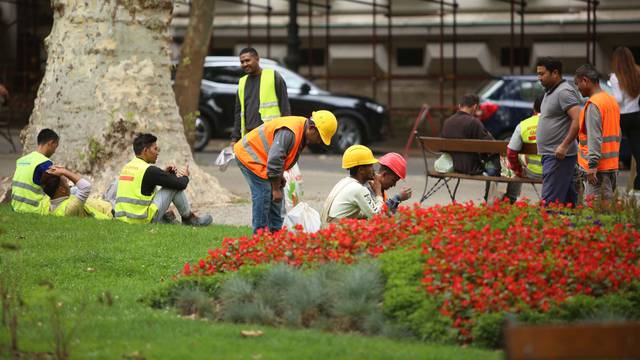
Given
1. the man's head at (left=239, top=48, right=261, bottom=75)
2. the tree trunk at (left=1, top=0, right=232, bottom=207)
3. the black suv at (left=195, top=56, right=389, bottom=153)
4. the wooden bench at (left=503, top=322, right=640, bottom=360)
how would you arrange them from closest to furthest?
the wooden bench at (left=503, top=322, right=640, bottom=360) → the man's head at (left=239, top=48, right=261, bottom=75) → the tree trunk at (left=1, top=0, right=232, bottom=207) → the black suv at (left=195, top=56, right=389, bottom=153)

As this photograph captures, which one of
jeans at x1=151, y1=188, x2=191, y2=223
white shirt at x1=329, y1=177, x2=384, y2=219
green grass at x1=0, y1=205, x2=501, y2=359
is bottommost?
green grass at x1=0, y1=205, x2=501, y2=359

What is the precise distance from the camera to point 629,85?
13047 mm

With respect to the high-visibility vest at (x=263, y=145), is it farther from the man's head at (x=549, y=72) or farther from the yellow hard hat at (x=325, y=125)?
the man's head at (x=549, y=72)

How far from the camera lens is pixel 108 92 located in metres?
15.1

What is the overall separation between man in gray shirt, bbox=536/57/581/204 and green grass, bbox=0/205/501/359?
289 cm

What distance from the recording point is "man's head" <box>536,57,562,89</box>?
1083cm

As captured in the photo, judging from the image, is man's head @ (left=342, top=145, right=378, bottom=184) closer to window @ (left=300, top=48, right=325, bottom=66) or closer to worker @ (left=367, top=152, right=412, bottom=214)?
worker @ (left=367, top=152, right=412, bottom=214)

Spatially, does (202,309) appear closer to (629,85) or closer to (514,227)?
(514,227)

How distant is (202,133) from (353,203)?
15835 millimetres

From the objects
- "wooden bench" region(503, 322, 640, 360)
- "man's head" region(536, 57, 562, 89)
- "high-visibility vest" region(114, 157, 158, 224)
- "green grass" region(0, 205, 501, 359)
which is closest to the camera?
"wooden bench" region(503, 322, 640, 360)

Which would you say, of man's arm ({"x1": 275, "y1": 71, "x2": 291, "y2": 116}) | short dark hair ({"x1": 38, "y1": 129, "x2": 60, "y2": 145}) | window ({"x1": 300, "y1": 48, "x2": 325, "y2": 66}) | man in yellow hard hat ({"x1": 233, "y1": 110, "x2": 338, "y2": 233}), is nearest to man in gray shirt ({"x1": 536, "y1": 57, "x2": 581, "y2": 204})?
man in yellow hard hat ({"x1": 233, "y1": 110, "x2": 338, "y2": 233})

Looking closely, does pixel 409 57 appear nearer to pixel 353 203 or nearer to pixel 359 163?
pixel 359 163

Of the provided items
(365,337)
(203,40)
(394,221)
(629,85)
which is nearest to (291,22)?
(203,40)

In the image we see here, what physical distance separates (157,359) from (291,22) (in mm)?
21891
